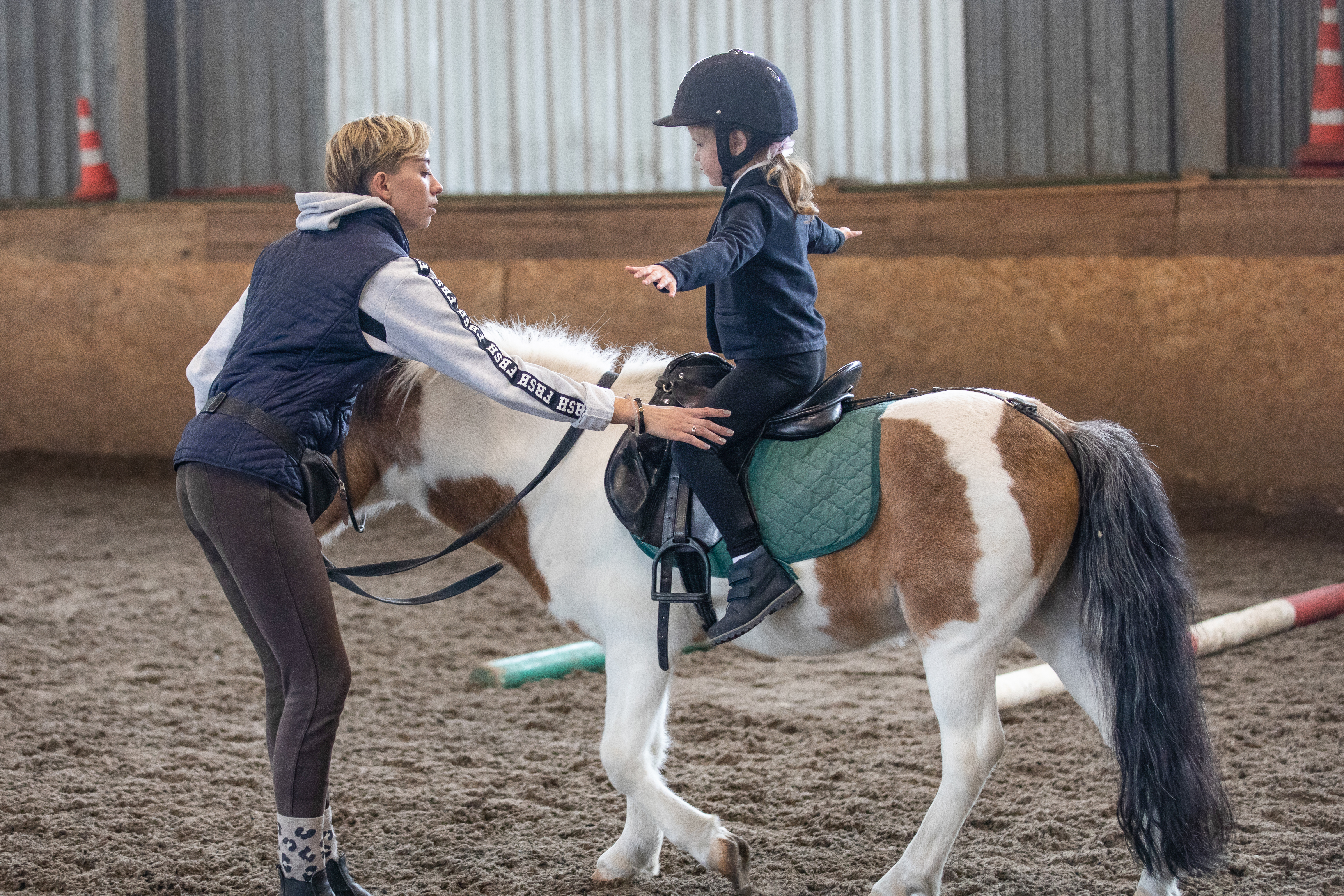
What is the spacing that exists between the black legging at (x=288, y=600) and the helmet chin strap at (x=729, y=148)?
108cm

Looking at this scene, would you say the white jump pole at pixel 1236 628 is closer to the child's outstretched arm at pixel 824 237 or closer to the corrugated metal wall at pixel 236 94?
the child's outstretched arm at pixel 824 237

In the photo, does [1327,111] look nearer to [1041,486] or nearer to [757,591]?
[1041,486]

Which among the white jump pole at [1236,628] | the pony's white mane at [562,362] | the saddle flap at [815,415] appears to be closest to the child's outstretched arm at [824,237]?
the saddle flap at [815,415]

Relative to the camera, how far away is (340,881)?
2.38 meters

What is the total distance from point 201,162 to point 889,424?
725 cm

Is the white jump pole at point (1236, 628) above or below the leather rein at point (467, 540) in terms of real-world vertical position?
below

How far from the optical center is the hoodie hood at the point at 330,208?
85.0 inches

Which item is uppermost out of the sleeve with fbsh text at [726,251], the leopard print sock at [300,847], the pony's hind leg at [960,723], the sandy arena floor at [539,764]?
the sleeve with fbsh text at [726,251]

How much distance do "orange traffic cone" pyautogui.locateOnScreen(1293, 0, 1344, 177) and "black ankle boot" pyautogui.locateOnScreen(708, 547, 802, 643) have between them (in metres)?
5.05

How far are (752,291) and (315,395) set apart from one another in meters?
0.86

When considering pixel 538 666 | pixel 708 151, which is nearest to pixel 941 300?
pixel 538 666

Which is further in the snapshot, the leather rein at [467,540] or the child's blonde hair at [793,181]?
the leather rein at [467,540]

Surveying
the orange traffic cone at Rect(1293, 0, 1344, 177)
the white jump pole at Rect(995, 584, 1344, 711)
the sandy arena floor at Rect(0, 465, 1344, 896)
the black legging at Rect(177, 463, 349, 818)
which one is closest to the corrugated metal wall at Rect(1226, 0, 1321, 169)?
the orange traffic cone at Rect(1293, 0, 1344, 177)

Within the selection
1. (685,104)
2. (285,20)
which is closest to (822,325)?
(685,104)
